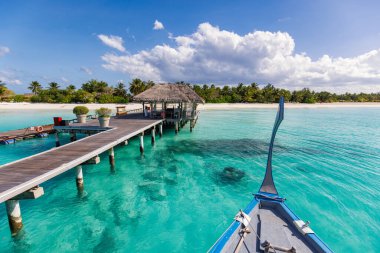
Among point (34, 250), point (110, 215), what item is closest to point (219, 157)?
point (110, 215)

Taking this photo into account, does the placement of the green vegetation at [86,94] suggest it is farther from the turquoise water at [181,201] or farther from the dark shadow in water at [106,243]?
the dark shadow in water at [106,243]

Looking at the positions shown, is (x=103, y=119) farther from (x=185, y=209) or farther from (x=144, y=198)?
(x=185, y=209)

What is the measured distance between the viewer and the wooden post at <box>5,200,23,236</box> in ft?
19.3

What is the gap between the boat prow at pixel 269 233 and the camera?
410cm

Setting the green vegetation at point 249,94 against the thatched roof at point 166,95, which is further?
the green vegetation at point 249,94

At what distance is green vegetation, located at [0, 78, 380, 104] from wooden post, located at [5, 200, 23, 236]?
53735mm

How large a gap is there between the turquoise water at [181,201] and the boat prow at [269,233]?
200 centimetres

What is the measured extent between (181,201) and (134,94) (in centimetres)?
5715

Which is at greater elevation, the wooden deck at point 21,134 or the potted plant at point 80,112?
the potted plant at point 80,112

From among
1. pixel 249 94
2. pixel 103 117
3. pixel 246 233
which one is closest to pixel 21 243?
pixel 246 233

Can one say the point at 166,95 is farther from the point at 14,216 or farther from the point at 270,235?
the point at 270,235

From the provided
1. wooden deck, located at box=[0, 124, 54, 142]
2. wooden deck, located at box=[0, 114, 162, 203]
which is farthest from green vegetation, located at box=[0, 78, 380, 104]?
wooden deck, located at box=[0, 114, 162, 203]

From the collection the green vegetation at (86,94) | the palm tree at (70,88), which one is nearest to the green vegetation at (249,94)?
the green vegetation at (86,94)

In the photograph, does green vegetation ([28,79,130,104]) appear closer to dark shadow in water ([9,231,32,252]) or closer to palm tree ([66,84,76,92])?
palm tree ([66,84,76,92])
